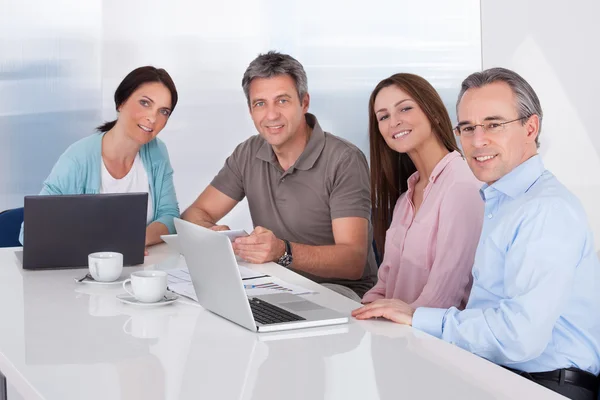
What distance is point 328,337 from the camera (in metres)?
1.75

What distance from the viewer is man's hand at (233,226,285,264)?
2.68 m

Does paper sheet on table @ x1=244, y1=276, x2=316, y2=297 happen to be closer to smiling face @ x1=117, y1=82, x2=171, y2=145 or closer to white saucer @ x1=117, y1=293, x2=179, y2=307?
white saucer @ x1=117, y1=293, x2=179, y2=307

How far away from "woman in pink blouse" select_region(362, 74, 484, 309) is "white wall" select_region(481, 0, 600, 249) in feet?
7.83

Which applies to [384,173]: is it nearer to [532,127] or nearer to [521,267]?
[532,127]

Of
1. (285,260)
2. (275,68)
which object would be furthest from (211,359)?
(275,68)

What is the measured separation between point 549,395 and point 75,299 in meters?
1.25

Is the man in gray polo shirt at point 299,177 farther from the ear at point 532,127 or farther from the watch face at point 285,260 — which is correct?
the ear at point 532,127

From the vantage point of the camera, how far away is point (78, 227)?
246 centimetres

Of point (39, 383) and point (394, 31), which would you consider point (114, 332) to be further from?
point (394, 31)

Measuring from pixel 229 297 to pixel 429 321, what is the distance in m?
0.44

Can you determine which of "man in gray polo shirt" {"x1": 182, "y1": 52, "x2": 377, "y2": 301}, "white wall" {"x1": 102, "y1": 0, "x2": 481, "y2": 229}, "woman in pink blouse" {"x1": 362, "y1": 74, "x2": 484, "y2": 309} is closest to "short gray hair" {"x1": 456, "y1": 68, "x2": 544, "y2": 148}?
"woman in pink blouse" {"x1": 362, "y1": 74, "x2": 484, "y2": 309}

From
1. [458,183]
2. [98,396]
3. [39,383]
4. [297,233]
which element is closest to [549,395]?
[98,396]

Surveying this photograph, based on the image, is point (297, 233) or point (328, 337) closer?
Result: point (328, 337)

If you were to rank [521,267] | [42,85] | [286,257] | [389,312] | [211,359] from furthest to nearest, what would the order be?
[42,85] → [286,257] → [389,312] → [521,267] → [211,359]
